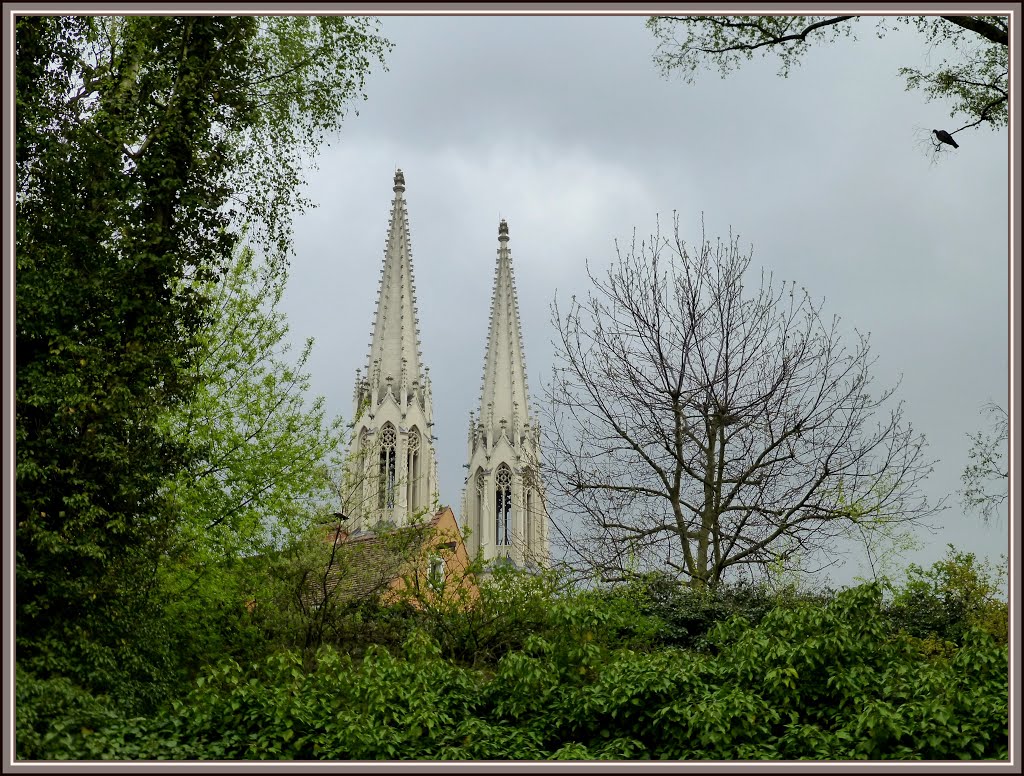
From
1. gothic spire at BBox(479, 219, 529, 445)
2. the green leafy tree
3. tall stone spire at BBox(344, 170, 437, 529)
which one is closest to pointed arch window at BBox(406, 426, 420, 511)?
tall stone spire at BBox(344, 170, 437, 529)

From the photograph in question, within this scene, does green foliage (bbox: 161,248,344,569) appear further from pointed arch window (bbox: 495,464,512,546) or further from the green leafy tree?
pointed arch window (bbox: 495,464,512,546)

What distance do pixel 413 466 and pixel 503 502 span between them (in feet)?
15.8

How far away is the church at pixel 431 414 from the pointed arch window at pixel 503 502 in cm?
5

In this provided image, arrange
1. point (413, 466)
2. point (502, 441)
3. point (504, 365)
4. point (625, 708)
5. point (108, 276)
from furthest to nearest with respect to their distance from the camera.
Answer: point (504, 365), point (502, 441), point (413, 466), point (108, 276), point (625, 708)

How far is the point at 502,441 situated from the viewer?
55656mm

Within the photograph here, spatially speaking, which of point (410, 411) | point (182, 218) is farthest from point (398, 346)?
point (182, 218)

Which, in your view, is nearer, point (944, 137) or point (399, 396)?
point (944, 137)

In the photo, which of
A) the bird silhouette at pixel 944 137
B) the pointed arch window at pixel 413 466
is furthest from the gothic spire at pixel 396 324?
the bird silhouette at pixel 944 137

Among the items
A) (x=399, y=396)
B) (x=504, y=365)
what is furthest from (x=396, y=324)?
(x=504, y=365)

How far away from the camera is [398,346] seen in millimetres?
55219

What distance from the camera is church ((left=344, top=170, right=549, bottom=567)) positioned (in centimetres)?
5281

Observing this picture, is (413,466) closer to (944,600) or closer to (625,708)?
(944,600)

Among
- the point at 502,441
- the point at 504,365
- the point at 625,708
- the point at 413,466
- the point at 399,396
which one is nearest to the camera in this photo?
the point at 625,708

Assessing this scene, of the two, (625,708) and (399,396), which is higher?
(399,396)
